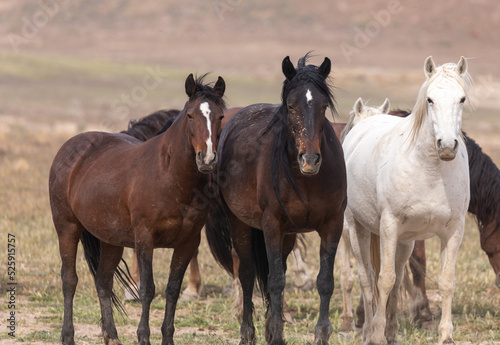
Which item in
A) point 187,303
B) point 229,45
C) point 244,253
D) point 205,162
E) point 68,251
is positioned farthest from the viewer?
point 229,45

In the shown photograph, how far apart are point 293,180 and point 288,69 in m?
0.83

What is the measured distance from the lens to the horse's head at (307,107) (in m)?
5.46

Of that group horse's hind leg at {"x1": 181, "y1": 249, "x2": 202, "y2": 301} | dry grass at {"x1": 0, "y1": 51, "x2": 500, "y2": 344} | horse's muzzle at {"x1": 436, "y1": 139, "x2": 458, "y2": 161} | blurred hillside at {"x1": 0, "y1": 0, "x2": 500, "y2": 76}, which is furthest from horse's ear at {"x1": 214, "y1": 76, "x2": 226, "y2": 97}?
blurred hillside at {"x1": 0, "y1": 0, "x2": 500, "y2": 76}

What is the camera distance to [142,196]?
600cm

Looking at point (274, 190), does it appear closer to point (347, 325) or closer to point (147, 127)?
point (347, 325)

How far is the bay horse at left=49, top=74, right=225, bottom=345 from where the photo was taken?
19.4ft

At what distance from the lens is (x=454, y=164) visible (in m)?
6.00

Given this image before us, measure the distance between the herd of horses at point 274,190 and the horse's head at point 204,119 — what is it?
0.01 m

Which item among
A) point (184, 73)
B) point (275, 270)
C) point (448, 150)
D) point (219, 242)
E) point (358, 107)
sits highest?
point (184, 73)

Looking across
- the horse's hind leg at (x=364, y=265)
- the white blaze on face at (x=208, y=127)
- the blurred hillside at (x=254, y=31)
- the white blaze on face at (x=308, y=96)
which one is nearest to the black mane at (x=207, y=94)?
the white blaze on face at (x=208, y=127)

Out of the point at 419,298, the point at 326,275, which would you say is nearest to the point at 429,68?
the point at 326,275

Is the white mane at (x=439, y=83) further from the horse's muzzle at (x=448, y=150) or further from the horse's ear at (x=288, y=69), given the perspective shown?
the horse's ear at (x=288, y=69)

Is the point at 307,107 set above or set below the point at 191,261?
above

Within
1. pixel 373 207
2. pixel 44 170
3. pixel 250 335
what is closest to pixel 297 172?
pixel 373 207
